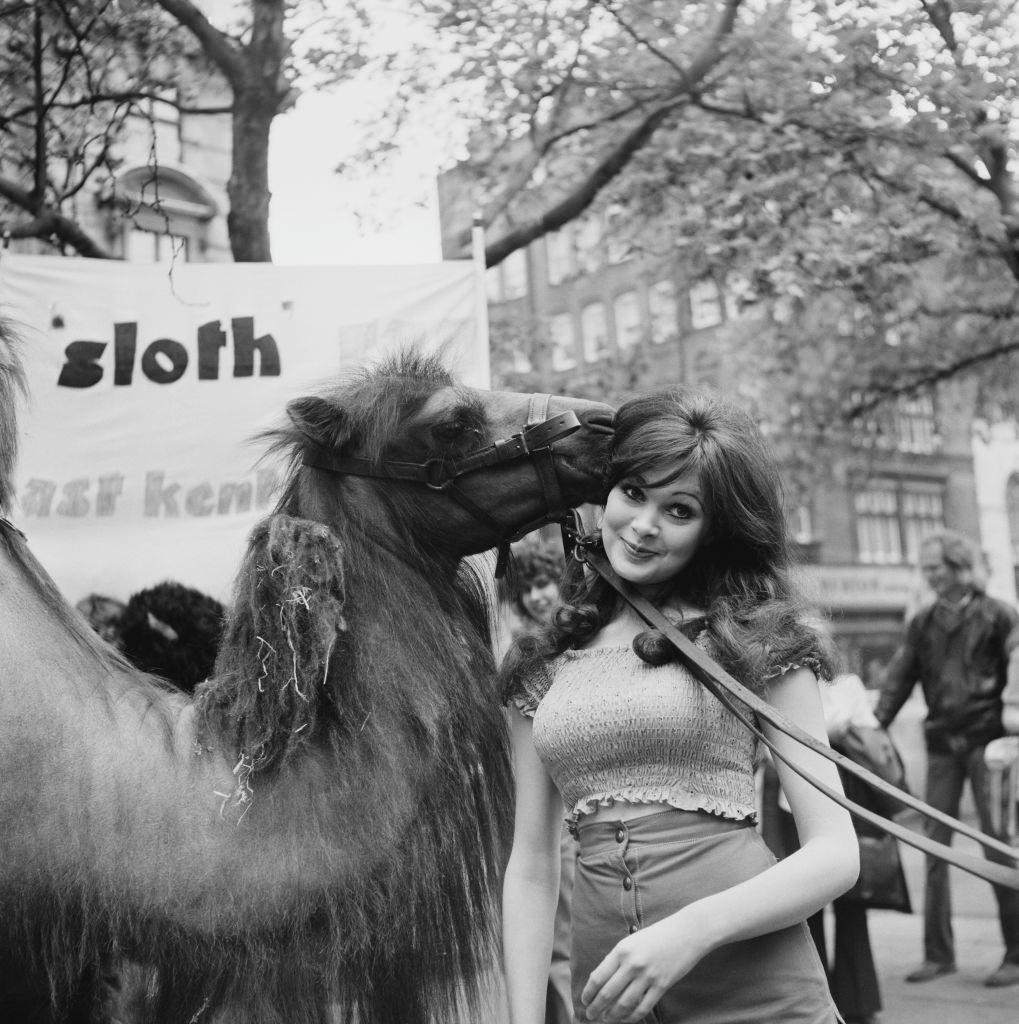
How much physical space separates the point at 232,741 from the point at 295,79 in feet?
15.8

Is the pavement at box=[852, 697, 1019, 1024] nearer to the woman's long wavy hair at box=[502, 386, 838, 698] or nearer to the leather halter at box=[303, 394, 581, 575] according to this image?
the leather halter at box=[303, 394, 581, 575]

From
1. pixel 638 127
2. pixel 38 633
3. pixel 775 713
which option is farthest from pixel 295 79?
pixel 775 713

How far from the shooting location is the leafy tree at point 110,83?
18.4ft

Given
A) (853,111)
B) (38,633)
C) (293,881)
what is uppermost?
(853,111)

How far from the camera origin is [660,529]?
224 cm

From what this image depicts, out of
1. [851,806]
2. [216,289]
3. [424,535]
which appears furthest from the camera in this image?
[216,289]

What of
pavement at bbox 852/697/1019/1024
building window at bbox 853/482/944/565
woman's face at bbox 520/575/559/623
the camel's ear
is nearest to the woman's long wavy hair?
the camel's ear

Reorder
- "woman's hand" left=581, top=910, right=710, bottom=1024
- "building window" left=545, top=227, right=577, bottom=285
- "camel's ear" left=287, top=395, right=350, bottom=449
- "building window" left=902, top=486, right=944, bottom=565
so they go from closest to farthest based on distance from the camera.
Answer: "woman's hand" left=581, top=910, right=710, bottom=1024, "camel's ear" left=287, top=395, right=350, bottom=449, "building window" left=545, top=227, right=577, bottom=285, "building window" left=902, top=486, right=944, bottom=565

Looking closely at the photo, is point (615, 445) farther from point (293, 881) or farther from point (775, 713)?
point (293, 881)

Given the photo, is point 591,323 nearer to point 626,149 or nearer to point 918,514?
point 918,514

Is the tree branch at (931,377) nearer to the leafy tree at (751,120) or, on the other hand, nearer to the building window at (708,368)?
the building window at (708,368)

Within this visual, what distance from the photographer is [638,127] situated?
7.24 meters

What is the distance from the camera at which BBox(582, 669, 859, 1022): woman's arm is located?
183 centimetres

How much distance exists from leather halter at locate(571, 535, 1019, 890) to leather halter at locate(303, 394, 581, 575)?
576mm
